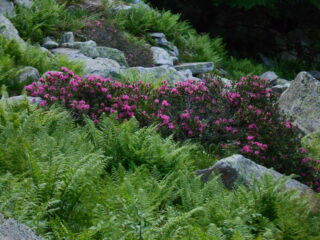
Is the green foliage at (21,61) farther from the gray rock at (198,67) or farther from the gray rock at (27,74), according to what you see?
the gray rock at (198,67)

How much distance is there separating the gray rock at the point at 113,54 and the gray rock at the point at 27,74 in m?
3.05

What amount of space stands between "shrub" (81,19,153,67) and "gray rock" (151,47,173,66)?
7.0 inches

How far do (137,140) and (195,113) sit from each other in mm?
2170

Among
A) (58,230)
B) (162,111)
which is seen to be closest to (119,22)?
(162,111)

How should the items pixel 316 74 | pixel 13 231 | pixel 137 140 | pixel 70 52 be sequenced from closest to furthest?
pixel 13 231 < pixel 137 140 < pixel 70 52 < pixel 316 74

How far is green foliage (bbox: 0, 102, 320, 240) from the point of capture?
3678 millimetres

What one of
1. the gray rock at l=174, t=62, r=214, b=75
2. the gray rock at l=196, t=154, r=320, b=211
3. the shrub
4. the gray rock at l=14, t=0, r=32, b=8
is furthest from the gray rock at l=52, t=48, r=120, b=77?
the gray rock at l=196, t=154, r=320, b=211

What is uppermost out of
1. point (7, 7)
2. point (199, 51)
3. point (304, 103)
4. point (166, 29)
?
point (304, 103)

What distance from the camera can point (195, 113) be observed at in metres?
7.81

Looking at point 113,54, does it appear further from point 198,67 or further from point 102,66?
point 198,67

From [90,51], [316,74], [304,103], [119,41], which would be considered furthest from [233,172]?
[316,74]

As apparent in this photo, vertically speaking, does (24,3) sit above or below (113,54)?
above

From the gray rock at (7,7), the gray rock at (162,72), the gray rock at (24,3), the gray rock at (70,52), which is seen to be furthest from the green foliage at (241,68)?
the gray rock at (7,7)

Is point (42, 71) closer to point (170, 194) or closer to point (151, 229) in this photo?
point (170, 194)
